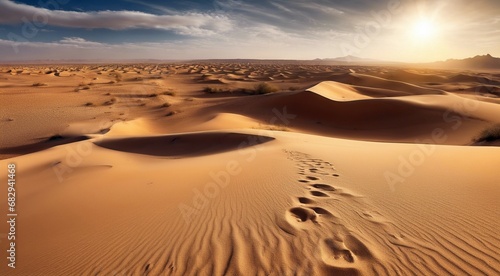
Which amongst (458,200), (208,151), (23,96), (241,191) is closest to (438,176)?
(458,200)

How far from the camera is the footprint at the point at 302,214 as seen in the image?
3.47 m

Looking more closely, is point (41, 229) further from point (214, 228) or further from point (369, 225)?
point (369, 225)

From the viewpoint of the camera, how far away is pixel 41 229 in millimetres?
3752

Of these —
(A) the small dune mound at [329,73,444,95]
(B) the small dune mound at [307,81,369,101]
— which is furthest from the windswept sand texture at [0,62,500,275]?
(A) the small dune mound at [329,73,444,95]

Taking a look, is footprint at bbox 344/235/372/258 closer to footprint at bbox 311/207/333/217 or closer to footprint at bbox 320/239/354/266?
→ footprint at bbox 320/239/354/266

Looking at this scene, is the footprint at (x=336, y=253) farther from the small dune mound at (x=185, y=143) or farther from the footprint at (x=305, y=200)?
the small dune mound at (x=185, y=143)

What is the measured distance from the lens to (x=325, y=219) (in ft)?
11.2

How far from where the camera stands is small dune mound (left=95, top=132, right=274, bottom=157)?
835cm

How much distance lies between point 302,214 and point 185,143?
6087 millimetres

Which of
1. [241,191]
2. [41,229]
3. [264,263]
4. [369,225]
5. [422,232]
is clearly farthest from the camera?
[241,191]

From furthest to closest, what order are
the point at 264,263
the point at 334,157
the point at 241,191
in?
1. the point at 334,157
2. the point at 241,191
3. the point at 264,263

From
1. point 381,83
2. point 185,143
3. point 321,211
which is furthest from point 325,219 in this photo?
point 381,83

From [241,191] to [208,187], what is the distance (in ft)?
2.18

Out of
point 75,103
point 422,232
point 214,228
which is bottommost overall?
point 75,103
